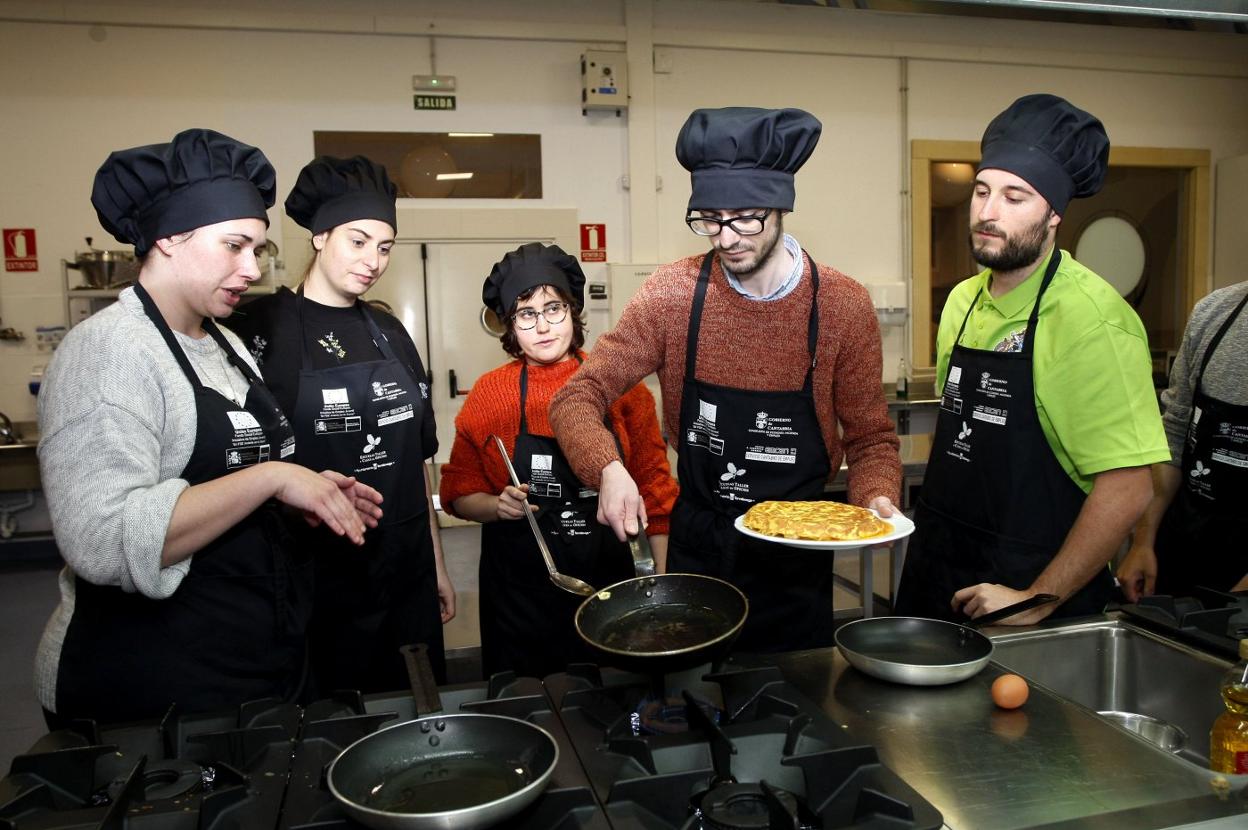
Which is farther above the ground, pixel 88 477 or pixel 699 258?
pixel 699 258

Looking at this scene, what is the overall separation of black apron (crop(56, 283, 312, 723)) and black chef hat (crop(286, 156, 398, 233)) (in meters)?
0.68

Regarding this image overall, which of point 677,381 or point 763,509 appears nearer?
point 763,509

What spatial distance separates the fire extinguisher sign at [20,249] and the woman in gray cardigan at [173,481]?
437 cm

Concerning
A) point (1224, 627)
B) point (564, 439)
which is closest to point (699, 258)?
point (564, 439)

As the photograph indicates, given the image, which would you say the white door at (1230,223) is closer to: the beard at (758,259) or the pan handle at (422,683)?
the beard at (758,259)

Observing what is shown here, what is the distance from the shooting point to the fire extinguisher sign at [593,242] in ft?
19.1

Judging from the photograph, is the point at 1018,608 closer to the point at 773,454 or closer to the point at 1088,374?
the point at 1088,374

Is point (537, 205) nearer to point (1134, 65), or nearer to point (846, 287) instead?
point (846, 287)

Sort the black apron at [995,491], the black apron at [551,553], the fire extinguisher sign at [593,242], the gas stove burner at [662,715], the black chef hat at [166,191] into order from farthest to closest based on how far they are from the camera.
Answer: the fire extinguisher sign at [593,242]
the black apron at [551,553]
the black apron at [995,491]
the black chef hat at [166,191]
the gas stove burner at [662,715]

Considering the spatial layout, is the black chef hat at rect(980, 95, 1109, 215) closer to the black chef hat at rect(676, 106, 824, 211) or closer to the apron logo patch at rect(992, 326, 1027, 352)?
the apron logo patch at rect(992, 326, 1027, 352)

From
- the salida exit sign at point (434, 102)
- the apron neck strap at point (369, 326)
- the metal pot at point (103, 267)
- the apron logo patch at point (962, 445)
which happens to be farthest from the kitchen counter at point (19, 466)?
the apron logo patch at point (962, 445)

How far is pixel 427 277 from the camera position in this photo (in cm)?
557

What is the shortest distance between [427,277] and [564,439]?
391cm

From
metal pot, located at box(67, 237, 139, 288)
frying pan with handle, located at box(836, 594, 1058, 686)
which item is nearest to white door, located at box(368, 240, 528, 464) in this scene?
Answer: metal pot, located at box(67, 237, 139, 288)
